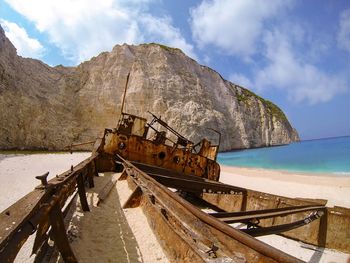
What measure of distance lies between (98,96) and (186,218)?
40.6 metres

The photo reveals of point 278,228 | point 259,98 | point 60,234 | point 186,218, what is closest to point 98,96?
point 278,228

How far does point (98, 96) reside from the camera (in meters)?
41.3

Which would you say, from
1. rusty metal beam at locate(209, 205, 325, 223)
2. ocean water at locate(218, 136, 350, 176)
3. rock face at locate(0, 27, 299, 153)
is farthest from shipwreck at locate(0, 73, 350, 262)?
rock face at locate(0, 27, 299, 153)

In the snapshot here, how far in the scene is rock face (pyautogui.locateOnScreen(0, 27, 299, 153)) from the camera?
3244 centimetres

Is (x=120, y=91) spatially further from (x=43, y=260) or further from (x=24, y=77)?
(x=43, y=260)

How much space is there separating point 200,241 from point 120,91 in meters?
40.3

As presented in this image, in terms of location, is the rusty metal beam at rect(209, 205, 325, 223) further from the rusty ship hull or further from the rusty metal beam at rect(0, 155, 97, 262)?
the rusty metal beam at rect(0, 155, 97, 262)

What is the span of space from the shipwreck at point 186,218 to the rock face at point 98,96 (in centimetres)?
2682

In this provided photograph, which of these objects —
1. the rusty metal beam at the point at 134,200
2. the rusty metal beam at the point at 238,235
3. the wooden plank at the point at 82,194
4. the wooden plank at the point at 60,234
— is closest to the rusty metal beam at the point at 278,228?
the rusty metal beam at the point at 238,235

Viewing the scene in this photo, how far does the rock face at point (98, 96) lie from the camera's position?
32438mm

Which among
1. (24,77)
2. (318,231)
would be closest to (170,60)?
(24,77)

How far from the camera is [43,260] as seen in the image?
10.0ft

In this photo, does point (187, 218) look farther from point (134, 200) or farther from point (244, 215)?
point (134, 200)

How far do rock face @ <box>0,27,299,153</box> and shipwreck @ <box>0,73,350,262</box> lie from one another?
2682 centimetres
